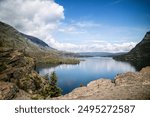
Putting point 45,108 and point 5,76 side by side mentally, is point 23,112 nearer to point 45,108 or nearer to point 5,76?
point 45,108

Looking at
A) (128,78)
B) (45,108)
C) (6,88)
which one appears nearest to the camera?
(45,108)

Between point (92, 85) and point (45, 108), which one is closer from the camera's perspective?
point (45, 108)

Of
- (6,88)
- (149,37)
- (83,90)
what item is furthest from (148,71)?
(149,37)

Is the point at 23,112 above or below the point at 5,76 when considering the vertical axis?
above

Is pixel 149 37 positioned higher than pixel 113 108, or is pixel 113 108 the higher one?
pixel 149 37

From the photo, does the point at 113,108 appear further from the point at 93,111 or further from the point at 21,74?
the point at 21,74

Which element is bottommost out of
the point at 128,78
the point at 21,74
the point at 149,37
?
the point at 21,74

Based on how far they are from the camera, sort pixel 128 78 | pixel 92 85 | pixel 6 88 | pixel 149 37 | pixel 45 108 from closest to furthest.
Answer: pixel 45 108, pixel 128 78, pixel 92 85, pixel 6 88, pixel 149 37

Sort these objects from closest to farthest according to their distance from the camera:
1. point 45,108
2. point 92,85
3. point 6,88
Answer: point 45,108, point 92,85, point 6,88

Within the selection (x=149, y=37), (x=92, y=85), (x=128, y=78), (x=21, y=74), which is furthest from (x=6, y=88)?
(x=149, y=37)
